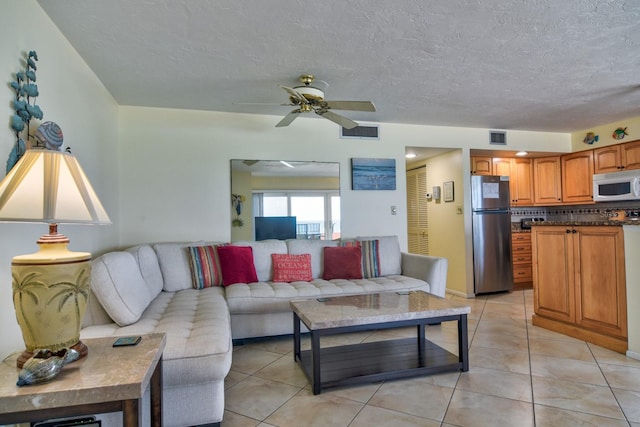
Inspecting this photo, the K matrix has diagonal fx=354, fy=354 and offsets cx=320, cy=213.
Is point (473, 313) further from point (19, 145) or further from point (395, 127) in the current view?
point (19, 145)

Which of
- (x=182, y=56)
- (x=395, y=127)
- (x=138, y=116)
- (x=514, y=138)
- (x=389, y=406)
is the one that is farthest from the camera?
(x=514, y=138)

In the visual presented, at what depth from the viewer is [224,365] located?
178 centimetres

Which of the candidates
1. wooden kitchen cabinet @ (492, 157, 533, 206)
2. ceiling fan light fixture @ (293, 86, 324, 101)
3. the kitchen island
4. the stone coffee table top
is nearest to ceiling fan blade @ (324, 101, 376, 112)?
ceiling fan light fixture @ (293, 86, 324, 101)

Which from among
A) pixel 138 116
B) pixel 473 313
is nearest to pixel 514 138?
pixel 473 313

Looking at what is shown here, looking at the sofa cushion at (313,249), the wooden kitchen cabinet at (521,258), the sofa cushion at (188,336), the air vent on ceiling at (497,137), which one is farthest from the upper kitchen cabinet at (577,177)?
the sofa cushion at (188,336)

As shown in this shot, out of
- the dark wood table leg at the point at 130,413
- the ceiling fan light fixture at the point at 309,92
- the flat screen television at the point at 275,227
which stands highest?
the ceiling fan light fixture at the point at 309,92

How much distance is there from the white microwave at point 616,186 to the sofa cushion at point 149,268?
18.2 ft

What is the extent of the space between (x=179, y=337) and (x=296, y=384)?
34.5 inches

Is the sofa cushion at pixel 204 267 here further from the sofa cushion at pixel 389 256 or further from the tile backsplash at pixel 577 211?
the tile backsplash at pixel 577 211

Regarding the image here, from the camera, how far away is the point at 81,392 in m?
1.05

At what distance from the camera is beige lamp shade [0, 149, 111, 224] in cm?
114

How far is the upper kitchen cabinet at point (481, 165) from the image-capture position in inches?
213

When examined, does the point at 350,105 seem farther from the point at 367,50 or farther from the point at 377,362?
the point at 377,362

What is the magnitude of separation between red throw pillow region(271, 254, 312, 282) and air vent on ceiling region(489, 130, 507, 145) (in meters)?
3.21
